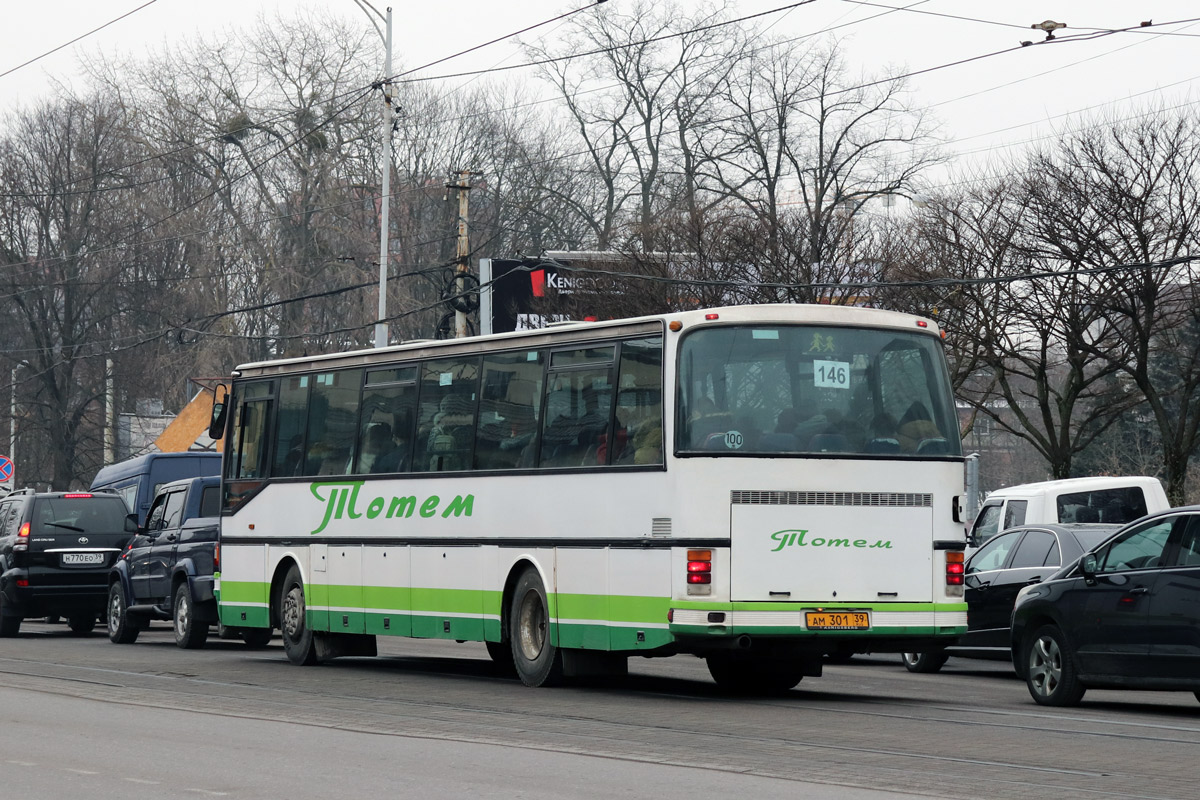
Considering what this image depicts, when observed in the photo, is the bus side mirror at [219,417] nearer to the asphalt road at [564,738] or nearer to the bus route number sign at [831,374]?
the asphalt road at [564,738]

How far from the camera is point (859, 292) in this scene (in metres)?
42.8

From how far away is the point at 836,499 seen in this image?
1417 cm

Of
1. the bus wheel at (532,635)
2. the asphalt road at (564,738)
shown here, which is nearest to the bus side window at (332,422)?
the asphalt road at (564,738)

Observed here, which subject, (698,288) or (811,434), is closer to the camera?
(811,434)

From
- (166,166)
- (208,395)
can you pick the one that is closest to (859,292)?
(208,395)

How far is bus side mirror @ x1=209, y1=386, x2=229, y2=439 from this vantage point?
2033 centimetres

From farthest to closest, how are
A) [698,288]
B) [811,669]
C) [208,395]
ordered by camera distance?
[208,395] < [698,288] < [811,669]

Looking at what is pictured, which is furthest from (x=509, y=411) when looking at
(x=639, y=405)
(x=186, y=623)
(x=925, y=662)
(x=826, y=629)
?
(x=186, y=623)

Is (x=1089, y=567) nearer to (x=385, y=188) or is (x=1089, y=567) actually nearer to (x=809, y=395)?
(x=809, y=395)

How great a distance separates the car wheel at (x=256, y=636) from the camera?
2057cm

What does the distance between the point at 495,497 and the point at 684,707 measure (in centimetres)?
308

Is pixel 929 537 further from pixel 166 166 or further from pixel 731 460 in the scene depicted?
pixel 166 166

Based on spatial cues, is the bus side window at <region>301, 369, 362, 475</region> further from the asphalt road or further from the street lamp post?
the street lamp post

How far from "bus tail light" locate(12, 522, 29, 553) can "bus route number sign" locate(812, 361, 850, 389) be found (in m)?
15.1
